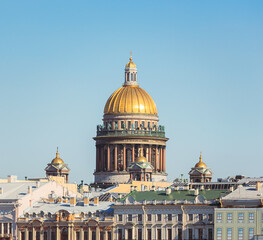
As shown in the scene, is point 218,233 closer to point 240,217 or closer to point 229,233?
point 229,233

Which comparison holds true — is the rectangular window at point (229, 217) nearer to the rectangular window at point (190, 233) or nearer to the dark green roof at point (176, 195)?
the dark green roof at point (176, 195)

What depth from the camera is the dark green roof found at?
189m

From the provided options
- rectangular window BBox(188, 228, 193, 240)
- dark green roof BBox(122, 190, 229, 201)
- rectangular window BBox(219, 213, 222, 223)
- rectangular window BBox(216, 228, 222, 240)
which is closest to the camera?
rectangular window BBox(216, 228, 222, 240)

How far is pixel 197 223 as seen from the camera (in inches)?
7303

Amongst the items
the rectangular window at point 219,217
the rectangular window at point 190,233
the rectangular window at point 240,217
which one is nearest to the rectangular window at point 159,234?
the rectangular window at point 190,233

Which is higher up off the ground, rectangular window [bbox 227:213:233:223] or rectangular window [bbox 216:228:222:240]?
rectangular window [bbox 227:213:233:223]

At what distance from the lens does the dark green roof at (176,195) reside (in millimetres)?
188625

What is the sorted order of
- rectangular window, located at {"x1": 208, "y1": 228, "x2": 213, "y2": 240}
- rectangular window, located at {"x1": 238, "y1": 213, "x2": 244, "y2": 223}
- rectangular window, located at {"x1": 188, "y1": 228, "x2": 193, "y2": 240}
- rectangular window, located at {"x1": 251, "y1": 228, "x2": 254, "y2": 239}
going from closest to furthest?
rectangular window, located at {"x1": 251, "y1": 228, "x2": 254, "y2": 239}, rectangular window, located at {"x1": 238, "y1": 213, "x2": 244, "y2": 223}, rectangular window, located at {"x1": 208, "y1": 228, "x2": 213, "y2": 240}, rectangular window, located at {"x1": 188, "y1": 228, "x2": 193, "y2": 240}

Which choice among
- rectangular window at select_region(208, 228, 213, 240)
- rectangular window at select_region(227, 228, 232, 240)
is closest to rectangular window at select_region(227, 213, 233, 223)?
rectangular window at select_region(227, 228, 232, 240)

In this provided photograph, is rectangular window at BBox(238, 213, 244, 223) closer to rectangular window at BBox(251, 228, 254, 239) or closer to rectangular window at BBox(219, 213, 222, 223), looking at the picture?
rectangular window at BBox(251, 228, 254, 239)

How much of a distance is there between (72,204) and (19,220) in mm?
7247

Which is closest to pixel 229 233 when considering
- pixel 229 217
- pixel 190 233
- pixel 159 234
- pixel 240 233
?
pixel 240 233

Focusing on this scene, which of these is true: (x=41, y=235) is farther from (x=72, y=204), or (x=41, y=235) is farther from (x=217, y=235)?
(x=217, y=235)

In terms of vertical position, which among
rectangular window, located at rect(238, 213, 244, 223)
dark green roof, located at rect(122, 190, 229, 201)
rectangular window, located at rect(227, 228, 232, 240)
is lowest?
rectangular window, located at rect(227, 228, 232, 240)
